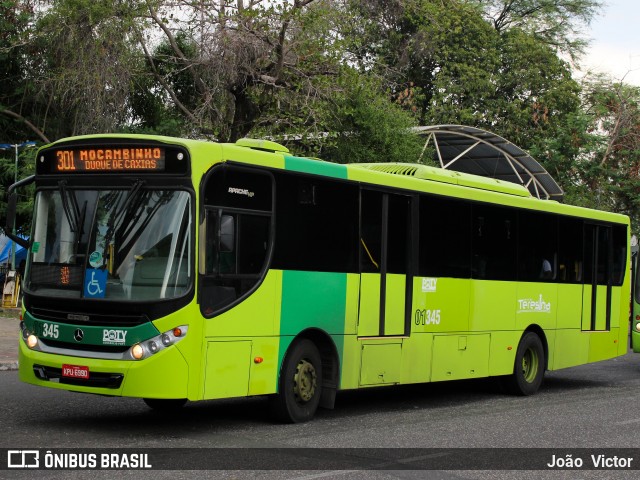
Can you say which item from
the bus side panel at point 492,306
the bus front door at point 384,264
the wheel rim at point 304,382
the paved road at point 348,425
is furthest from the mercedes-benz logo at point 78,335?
the bus side panel at point 492,306

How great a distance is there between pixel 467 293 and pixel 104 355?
612 centimetres

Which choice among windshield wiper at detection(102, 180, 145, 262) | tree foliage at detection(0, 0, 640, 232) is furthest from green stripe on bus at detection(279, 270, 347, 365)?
tree foliage at detection(0, 0, 640, 232)

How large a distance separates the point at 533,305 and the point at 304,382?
5.82 meters

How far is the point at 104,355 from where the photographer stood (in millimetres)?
10188

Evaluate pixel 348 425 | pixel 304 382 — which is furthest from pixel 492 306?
pixel 304 382

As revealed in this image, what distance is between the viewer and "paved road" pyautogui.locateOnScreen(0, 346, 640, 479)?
9.76 meters

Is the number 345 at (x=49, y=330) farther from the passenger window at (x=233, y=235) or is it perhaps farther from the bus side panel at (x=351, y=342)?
the bus side panel at (x=351, y=342)

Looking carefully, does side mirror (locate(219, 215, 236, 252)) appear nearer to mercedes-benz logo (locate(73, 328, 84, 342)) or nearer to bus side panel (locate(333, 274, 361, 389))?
mercedes-benz logo (locate(73, 328, 84, 342))

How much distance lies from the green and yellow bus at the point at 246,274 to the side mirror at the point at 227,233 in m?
0.02

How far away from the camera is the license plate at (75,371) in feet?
33.4

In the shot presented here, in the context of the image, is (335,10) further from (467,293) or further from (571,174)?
(571,174)

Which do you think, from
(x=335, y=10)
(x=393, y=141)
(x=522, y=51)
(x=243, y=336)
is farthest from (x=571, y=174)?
(x=243, y=336)

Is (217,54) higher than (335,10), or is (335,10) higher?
(335,10)

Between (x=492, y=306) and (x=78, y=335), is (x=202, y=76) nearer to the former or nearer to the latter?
(x=492, y=306)
